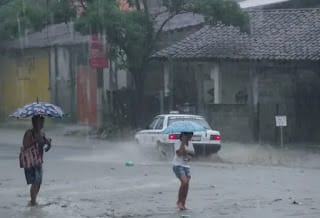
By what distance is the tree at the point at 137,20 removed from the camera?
113 ft

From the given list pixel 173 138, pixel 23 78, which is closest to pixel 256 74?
pixel 173 138

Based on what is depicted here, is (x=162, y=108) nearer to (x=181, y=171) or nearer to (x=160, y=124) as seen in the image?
(x=160, y=124)

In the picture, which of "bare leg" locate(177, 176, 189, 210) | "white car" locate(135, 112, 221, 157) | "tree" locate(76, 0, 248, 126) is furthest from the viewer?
"tree" locate(76, 0, 248, 126)

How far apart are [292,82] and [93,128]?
918 centimetres

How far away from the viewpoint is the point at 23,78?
49.0 metres

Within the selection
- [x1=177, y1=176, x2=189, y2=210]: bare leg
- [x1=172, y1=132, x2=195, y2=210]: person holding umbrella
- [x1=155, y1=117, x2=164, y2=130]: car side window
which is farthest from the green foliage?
[x1=177, y1=176, x2=189, y2=210]: bare leg

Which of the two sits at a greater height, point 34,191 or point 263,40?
point 263,40

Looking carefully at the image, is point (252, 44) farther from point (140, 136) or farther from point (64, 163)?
point (64, 163)

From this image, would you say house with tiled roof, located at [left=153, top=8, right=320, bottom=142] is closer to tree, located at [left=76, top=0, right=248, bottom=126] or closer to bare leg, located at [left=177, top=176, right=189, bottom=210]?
tree, located at [left=76, top=0, right=248, bottom=126]

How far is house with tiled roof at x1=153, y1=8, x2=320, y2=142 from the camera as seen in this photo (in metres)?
34.3

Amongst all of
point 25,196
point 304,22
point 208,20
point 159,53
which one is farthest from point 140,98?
point 25,196

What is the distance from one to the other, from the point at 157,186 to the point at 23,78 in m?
30.9

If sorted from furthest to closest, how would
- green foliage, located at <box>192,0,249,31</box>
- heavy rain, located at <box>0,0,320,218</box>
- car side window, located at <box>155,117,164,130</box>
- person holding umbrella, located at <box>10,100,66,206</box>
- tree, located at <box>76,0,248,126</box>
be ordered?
green foliage, located at <box>192,0,249,31</box> < tree, located at <box>76,0,248,126</box> < car side window, located at <box>155,117,164,130</box> < heavy rain, located at <box>0,0,320,218</box> < person holding umbrella, located at <box>10,100,66,206</box>

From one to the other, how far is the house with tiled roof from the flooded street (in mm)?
4422
